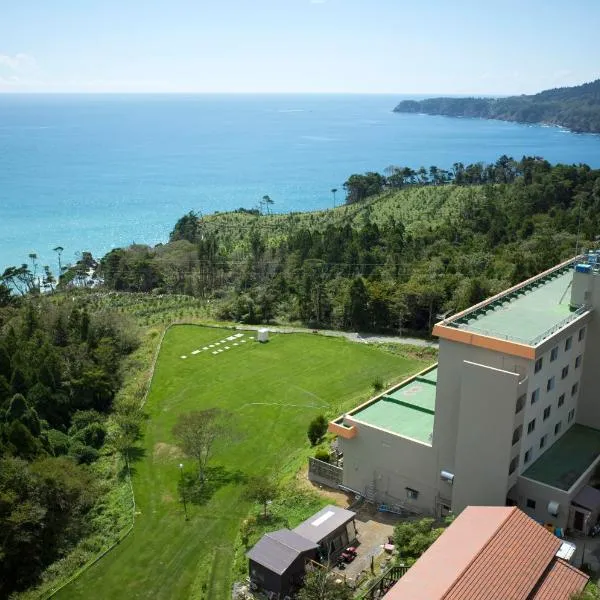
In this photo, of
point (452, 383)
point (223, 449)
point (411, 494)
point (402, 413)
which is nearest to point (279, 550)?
point (411, 494)

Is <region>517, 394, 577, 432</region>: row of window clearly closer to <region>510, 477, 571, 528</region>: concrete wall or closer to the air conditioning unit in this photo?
<region>510, 477, 571, 528</region>: concrete wall

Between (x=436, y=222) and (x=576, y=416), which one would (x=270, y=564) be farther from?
(x=436, y=222)

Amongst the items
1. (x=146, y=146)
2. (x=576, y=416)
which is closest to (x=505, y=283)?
(x=576, y=416)

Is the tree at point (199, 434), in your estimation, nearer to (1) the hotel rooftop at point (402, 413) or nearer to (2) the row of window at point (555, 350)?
(1) the hotel rooftop at point (402, 413)

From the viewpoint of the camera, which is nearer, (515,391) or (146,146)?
(515,391)

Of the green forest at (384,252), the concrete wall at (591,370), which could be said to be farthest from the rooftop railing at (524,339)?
the green forest at (384,252)

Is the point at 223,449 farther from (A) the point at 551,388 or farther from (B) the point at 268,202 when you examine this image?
(B) the point at 268,202

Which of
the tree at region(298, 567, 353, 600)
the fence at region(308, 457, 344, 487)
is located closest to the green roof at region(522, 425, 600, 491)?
the fence at region(308, 457, 344, 487)
